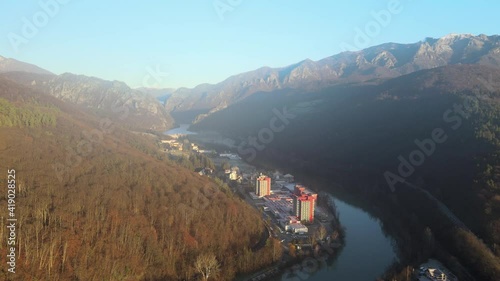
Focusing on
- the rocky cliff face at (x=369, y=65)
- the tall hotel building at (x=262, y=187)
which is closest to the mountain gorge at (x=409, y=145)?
the tall hotel building at (x=262, y=187)

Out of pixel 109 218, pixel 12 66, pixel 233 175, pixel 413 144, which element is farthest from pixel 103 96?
pixel 109 218

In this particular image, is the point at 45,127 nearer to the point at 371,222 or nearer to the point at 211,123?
the point at 371,222

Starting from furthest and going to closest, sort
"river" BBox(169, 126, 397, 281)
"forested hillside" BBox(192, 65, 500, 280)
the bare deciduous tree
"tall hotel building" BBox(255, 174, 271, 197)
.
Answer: "tall hotel building" BBox(255, 174, 271, 197) < "forested hillside" BBox(192, 65, 500, 280) < "river" BBox(169, 126, 397, 281) < the bare deciduous tree

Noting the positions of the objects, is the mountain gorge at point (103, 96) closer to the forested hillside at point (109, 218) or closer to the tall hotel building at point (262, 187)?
the tall hotel building at point (262, 187)

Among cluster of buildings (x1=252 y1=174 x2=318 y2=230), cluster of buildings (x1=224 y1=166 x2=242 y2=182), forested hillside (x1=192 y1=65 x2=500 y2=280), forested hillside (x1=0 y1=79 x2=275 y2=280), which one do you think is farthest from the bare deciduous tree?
cluster of buildings (x1=224 y1=166 x2=242 y2=182)

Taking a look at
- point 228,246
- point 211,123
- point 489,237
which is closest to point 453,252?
point 489,237

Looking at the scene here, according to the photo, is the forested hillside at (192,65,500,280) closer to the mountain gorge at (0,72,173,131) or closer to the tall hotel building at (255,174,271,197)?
the tall hotel building at (255,174,271,197)

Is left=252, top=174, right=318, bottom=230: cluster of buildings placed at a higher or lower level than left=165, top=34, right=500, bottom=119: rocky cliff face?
lower

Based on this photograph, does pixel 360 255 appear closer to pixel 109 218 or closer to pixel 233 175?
pixel 109 218
